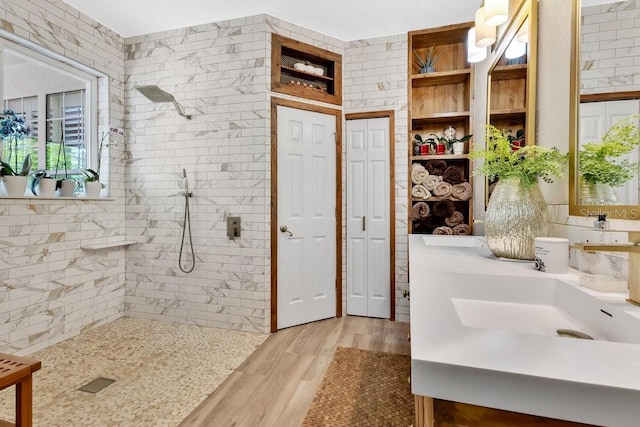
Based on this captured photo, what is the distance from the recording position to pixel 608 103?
969 mm

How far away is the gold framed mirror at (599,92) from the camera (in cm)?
89

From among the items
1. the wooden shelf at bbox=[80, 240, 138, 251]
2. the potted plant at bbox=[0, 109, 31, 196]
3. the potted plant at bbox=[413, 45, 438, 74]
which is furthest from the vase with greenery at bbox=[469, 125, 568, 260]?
the wooden shelf at bbox=[80, 240, 138, 251]

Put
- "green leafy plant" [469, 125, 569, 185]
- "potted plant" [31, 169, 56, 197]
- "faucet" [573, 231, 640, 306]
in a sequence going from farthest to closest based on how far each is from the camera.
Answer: "potted plant" [31, 169, 56, 197] → "green leafy plant" [469, 125, 569, 185] → "faucet" [573, 231, 640, 306]

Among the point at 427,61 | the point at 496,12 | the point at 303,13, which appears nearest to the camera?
the point at 496,12

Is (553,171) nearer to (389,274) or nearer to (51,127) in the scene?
(389,274)

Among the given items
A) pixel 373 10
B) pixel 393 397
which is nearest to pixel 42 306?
pixel 393 397

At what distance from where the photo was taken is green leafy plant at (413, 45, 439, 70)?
10.0 feet

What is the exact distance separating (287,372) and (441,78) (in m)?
2.96

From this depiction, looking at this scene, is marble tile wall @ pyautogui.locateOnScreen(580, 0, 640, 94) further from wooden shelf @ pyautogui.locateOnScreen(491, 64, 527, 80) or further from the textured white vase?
wooden shelf @ pyautogui.locateOnScreen(491, 64, 527, 80)

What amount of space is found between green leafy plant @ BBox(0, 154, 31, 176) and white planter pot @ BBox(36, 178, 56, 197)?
5.0 inches

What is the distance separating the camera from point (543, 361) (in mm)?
439

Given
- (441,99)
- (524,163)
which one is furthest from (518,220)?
(441,99)

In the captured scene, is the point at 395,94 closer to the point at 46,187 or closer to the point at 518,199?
the point at 518,199

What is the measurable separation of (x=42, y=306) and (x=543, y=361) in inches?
130
